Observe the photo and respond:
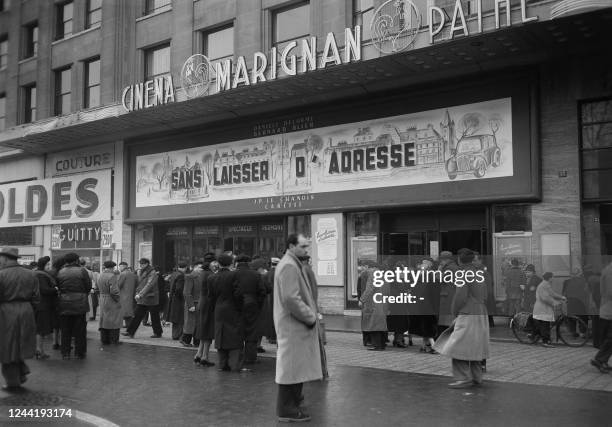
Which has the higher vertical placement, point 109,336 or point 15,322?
point 15,322

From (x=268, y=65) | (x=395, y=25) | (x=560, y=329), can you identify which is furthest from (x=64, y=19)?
(x=560, y=329)

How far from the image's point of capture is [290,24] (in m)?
20.6

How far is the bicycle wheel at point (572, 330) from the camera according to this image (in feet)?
43.4

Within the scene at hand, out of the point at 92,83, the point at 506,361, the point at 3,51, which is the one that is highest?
the point at 3,51

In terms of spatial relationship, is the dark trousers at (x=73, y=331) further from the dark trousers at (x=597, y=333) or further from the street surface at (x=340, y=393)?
the dark trousers at (x=597, y=333)

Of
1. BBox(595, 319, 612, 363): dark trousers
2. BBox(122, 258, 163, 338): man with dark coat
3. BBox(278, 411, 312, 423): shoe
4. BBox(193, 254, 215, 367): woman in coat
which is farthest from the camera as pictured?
BBox(122, 258, 163, 338): man with dark coat

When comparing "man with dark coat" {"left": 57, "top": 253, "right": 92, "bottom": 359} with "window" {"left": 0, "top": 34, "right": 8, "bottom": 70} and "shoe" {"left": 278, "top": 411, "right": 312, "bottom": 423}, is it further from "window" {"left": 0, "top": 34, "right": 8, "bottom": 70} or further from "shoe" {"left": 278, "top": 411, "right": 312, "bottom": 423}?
"window" {"left": 0, "top": 34, "right": 8, "bottom": 70}

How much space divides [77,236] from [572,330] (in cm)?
2082

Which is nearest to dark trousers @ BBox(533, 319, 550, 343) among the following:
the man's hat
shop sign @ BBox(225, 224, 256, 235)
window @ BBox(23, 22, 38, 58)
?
the man's hat

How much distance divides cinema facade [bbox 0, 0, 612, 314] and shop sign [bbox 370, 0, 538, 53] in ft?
0.17

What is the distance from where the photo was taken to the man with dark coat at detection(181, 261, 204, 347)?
12906 mm

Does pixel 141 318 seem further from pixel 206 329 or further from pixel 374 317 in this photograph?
pixel 374 317

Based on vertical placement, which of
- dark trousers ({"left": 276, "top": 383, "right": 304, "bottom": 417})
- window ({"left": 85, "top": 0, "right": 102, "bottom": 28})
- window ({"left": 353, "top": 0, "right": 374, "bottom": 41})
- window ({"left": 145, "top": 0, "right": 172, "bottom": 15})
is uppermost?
window ({"left": 85, "top": 0, "right": 102, "bottom": 28})

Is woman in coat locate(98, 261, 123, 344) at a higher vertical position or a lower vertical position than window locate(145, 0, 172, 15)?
lower
